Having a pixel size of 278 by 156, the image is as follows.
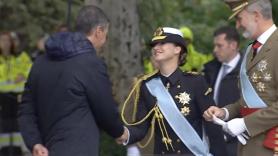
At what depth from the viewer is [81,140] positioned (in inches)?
237

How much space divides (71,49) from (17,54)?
28.1ft

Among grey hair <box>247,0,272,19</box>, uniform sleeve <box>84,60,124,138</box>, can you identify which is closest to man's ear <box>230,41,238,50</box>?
grey hair <box>247,0,272,19</box>

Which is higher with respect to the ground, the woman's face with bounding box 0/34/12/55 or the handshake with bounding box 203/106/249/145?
the handshake with bounding box 203/106/249/145

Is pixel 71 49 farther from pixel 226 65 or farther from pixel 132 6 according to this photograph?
pixel 132 6

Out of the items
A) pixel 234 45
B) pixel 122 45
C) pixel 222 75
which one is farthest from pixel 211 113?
pixel 122 45

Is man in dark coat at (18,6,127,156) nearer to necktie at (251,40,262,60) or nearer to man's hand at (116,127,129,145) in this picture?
man's hand at (116,127,129,145)

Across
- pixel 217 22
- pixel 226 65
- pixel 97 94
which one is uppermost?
pixel 97 94

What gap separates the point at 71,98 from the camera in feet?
19.5

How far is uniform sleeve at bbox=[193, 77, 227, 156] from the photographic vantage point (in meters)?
6.42

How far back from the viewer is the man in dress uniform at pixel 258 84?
6094 mm

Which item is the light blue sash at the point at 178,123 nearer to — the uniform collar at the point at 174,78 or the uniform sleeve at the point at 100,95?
the uniform collar at the point at 174,78

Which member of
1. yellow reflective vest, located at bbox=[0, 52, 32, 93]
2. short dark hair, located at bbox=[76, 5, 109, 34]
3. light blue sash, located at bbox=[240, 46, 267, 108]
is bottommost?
yellow reflective vest, located at bbox=[0, 52, 32, 93]

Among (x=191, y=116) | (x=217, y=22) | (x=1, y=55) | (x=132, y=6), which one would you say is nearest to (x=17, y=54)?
(x=1, y=55)

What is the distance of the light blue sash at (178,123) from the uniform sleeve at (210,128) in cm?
7
